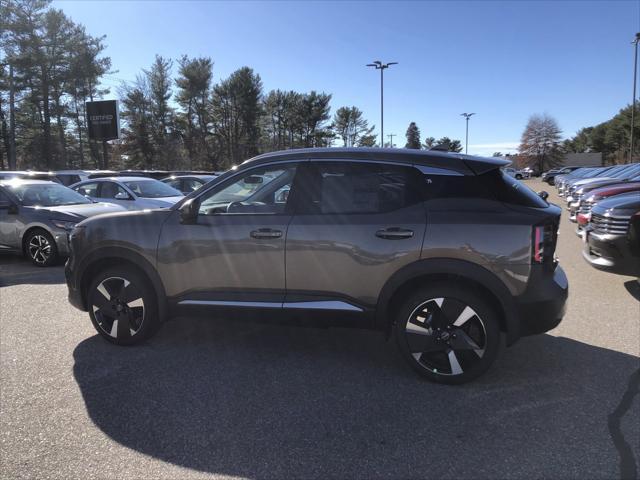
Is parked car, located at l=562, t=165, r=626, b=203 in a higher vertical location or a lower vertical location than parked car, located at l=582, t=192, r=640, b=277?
higher

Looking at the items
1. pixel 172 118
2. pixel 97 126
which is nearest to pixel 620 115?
pixel 172 118

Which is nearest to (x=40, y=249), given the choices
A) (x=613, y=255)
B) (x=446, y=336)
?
(x=446, y=336)

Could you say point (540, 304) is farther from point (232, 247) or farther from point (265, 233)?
point (232, 247)

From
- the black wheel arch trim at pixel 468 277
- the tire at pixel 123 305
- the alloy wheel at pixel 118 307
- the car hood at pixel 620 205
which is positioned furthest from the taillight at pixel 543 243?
the car hood at pixel 620 205

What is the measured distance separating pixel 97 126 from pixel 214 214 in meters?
30.9

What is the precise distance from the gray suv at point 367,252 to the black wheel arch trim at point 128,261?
0.01 metres

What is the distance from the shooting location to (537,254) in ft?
11.0

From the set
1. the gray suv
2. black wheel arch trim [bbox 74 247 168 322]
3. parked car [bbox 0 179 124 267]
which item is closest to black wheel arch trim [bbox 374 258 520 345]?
the gray suv

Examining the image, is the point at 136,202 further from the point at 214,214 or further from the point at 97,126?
the point at 97,126

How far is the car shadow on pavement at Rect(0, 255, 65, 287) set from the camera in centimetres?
717

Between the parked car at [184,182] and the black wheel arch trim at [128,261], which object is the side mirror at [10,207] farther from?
the parked car at [184,182]

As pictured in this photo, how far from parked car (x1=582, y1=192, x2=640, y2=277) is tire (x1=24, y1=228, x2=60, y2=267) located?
8640 millimetres

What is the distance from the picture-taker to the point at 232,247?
388 cm

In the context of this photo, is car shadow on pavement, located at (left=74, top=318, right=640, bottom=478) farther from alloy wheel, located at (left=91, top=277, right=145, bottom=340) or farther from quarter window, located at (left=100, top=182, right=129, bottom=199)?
quarter window, located at (left=100, top=182, right=129, bottom=199)
